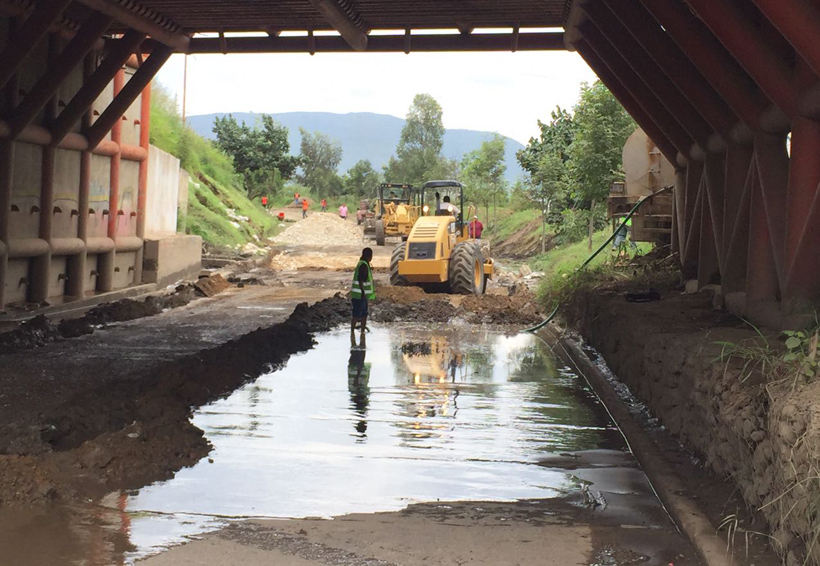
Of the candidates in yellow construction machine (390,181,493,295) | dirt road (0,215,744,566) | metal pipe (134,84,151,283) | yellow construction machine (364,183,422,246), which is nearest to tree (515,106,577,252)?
yellow construction machine (364,183,422,246)

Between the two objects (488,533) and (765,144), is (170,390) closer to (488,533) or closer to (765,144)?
(488,533)

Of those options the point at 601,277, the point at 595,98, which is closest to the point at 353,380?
the point at 601,277

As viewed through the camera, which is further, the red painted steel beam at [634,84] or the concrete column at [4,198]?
the concrete column at [4,198]

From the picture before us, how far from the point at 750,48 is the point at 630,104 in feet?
27.2

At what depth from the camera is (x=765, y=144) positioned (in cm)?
941

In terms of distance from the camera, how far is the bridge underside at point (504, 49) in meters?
8.43

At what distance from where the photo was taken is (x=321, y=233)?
5319 cm

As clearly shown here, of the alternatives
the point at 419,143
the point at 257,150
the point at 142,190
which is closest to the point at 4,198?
the point at 142,190

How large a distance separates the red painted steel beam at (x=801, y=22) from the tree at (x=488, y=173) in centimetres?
5356

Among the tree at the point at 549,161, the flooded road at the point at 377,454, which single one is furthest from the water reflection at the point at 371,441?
the tree at the point at 549,161

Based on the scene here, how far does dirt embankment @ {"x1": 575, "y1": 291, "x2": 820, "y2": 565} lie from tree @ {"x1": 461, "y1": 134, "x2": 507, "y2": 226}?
4969cm

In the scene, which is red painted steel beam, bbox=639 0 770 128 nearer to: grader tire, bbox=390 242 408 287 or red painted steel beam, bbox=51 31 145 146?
red painted steel beam, bbox=51 31 145 146

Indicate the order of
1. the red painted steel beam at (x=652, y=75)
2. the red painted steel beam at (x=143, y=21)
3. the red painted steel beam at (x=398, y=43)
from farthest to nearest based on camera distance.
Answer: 1. the red painted steel beam at (x=398, y=43)
2. the red painted steel beam at (x=143, y=21)
3. the red painted steel beam at (x=652, y=75)

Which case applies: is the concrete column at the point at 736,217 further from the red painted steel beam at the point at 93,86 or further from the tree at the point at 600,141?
the tree at the point at 600,141
